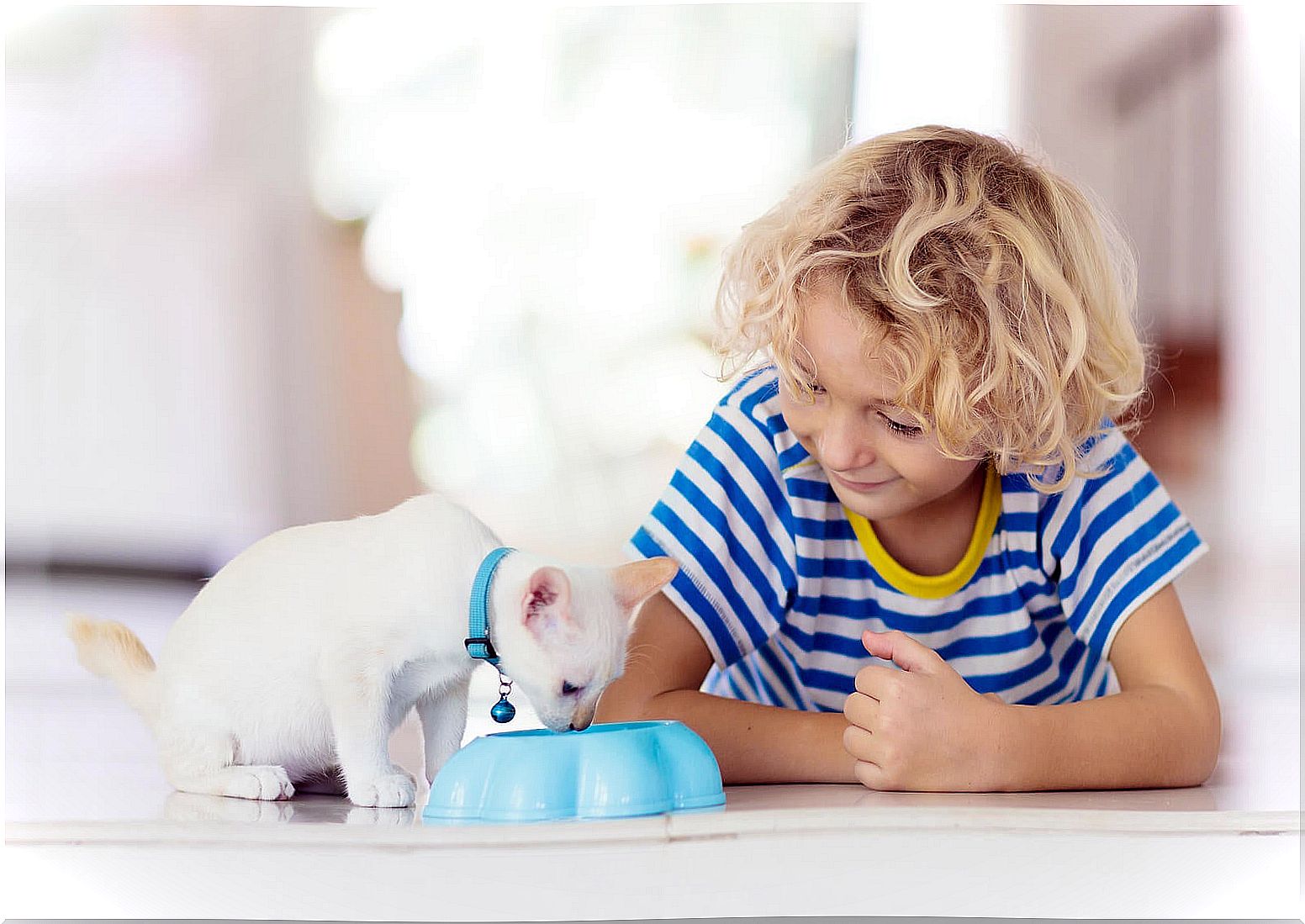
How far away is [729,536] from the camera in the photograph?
49.1 inches

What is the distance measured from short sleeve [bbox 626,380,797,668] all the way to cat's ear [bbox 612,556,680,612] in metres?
0.16

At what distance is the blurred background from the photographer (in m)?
2.96

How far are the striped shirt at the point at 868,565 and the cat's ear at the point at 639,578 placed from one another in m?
0.17

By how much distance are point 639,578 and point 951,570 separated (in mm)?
429

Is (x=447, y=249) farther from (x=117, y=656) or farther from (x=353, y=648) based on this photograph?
(x=353, y=648)

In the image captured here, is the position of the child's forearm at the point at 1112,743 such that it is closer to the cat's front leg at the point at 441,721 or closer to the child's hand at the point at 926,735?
the child's hand at the point at 926,735

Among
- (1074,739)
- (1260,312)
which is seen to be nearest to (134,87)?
(1074,739)

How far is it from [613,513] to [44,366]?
56.6 inches

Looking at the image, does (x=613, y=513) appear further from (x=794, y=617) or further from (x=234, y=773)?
(x=234, y=773)

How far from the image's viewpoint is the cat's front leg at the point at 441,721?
1015 mm

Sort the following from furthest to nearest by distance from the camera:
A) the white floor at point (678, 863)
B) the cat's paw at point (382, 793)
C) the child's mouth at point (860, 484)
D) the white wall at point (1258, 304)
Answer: the white wall at point (1258, 304) < the child's mouth at point (860, 484) < the cat's paw at point (382, 793) < the white floor at point (678, 863)

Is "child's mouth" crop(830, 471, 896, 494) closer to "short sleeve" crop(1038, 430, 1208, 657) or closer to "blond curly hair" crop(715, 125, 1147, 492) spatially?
"blond curly hair" crop(715, 125, 1147, 492)

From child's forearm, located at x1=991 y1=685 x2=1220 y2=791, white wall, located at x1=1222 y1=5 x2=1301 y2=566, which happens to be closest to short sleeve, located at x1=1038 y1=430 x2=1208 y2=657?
child's forearm, located at x1=991 y1=685 x2=1220 y2=791

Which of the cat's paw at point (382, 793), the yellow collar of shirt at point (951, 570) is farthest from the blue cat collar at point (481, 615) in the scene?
the yellow collar of shirt at point (951, 570)
